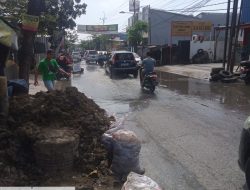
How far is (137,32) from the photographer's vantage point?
2261 inches

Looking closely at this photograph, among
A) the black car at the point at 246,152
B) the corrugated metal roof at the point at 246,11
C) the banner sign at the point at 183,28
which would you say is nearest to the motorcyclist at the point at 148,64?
the black car at the point at 246,152

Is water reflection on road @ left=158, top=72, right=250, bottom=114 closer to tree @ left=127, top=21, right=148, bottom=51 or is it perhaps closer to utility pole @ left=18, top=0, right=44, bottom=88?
utility pole @ left=18, top=0, right=44, bottom=88

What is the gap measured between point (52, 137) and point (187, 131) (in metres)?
4.53

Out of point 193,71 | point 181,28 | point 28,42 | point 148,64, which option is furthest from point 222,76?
point 181,28

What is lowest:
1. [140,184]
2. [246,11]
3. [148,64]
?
[148,64]

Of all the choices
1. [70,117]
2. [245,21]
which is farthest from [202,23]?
[70,117]

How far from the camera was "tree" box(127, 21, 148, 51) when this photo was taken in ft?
187

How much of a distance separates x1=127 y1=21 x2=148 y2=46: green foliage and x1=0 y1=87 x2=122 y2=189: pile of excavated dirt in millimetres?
50158

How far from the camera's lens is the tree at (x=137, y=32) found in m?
57.1

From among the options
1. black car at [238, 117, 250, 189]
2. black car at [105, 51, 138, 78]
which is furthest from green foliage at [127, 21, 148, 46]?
black car at [238, 117, 250, 189]

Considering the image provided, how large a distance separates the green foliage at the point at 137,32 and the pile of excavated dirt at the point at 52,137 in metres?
50.2

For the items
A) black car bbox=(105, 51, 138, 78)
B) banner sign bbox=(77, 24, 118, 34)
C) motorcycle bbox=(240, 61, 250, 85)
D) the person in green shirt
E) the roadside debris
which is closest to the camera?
the person in green shirt

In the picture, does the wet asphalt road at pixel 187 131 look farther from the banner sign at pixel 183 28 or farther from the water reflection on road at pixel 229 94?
the banner sign at pixel 183 28

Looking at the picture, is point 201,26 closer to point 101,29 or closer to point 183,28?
point 183,28
